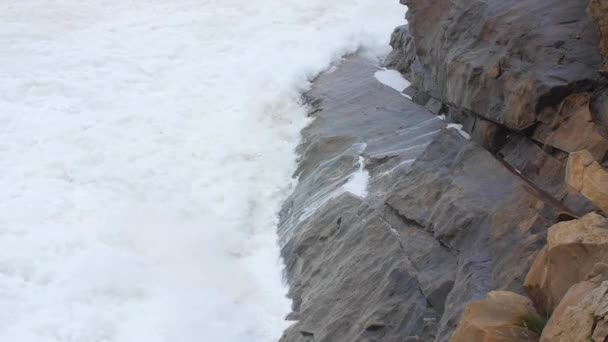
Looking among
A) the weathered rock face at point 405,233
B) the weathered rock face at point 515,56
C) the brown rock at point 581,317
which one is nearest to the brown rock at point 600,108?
the weathered rock face at point 515,56

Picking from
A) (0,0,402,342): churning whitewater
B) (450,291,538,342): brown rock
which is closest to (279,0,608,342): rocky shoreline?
(450,291,538,342): brown rock

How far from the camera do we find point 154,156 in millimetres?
12602

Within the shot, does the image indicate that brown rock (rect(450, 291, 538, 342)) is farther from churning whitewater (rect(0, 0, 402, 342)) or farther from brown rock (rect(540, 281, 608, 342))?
churning whitewater (rect(0, 0, 402, 342))

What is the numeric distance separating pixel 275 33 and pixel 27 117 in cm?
637

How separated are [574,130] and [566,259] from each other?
2184 mm

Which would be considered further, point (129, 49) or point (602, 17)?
point (129, 49)

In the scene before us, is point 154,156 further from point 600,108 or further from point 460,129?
point 600,108

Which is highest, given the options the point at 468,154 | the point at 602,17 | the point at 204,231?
the point at 602,17

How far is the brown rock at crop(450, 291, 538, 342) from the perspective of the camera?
4.40 meters

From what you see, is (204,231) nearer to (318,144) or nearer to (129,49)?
(318,144)

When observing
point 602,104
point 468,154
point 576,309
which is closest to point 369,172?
point 468,154

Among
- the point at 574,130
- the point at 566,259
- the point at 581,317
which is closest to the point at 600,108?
the point at 574,130

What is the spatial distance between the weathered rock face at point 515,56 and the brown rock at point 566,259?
2.42m

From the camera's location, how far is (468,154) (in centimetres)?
760
